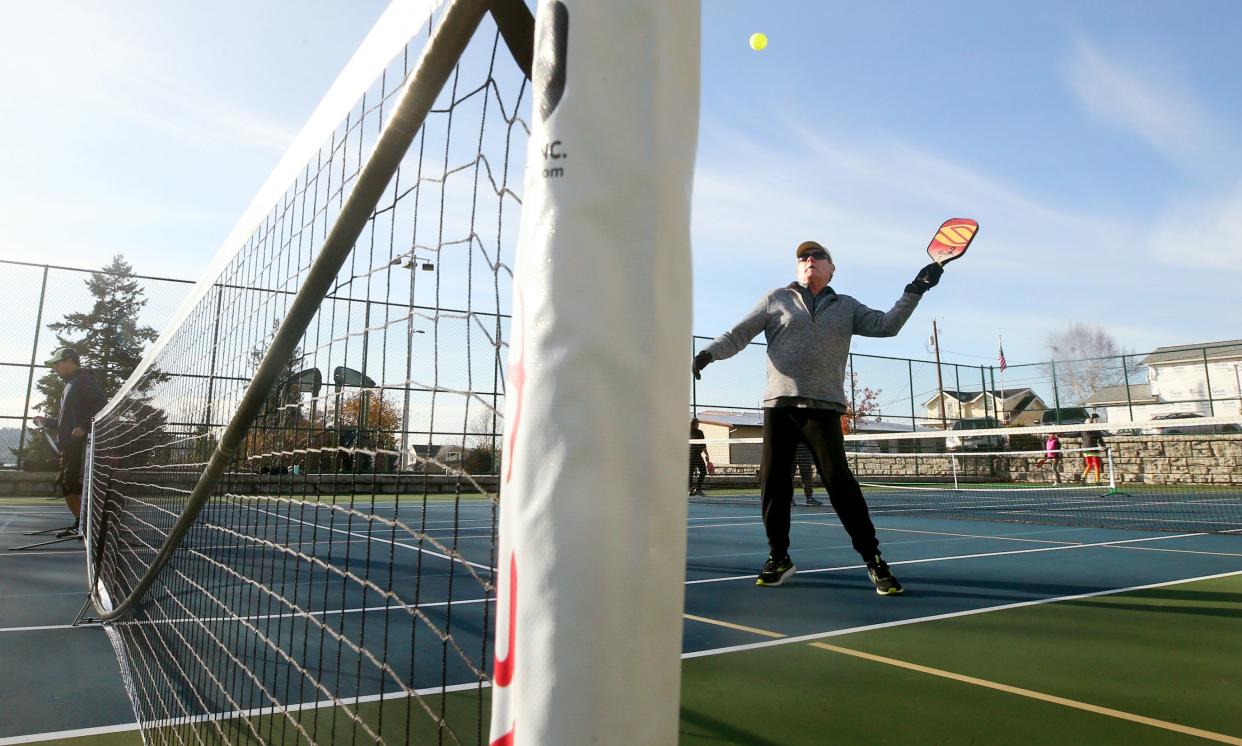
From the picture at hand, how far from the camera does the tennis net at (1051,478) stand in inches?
437

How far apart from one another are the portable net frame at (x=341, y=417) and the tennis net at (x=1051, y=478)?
24.0 ft

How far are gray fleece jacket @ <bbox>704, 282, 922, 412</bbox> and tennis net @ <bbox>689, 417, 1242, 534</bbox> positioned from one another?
16.6 feet

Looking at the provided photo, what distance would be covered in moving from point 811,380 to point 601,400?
4129 mm

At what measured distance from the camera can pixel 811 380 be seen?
4609 mm

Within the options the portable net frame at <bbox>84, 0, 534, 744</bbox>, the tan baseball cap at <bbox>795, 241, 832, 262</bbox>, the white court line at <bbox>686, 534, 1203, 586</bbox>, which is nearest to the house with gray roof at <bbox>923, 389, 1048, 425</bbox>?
the white court line at <bbox>686, 534, 1203, 586</bbox>

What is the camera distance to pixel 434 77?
45.2 inches

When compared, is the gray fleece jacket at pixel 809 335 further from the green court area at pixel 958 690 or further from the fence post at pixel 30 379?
the fence post at pixel 30 379

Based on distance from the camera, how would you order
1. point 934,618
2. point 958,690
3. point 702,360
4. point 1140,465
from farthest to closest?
point 1140,465, point 702,360, point 934,618, point 958,690

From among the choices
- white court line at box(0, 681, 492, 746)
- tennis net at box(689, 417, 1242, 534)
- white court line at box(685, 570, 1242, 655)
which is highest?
tennis net at box(689, 417, 1242, 534)

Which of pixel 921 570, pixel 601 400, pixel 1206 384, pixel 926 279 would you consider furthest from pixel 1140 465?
pixel 601 400

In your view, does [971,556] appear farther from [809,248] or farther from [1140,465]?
[1140,465]

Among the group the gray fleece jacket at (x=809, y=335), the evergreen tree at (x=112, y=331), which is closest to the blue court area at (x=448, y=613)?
the gray fleece jacket at (x=809, y=335)

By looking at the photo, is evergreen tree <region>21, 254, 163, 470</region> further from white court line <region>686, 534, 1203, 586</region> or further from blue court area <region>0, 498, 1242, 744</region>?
white court line <region>686, 534, 1203, 586</region>

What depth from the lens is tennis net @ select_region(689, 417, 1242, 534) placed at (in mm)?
11094
